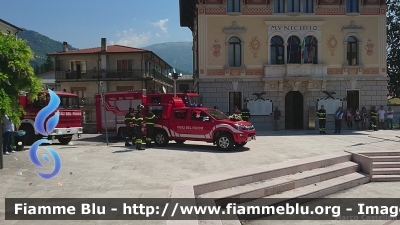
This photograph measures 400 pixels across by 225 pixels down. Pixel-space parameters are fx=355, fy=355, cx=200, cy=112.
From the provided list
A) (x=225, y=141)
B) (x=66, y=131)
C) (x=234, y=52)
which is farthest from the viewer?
(x=234, y=52)

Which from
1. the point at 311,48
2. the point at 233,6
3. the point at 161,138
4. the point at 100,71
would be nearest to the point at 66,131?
the point at 161,138

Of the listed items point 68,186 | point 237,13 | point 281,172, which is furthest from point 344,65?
point 68,186

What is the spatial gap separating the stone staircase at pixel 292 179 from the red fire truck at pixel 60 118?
11.2 meters

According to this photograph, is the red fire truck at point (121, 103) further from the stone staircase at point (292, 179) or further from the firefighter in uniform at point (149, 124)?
the stone staircase at point (292, 179)

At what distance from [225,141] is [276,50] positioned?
46.8ft

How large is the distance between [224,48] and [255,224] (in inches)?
790

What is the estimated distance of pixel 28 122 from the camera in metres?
17.5

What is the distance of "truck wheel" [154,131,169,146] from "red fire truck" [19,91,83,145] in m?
4.82

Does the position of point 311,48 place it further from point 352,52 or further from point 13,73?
point 13,73

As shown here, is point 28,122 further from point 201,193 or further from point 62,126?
point 201,193

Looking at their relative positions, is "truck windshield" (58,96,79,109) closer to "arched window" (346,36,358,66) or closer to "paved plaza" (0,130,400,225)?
"paved plaza" (0,130,400,225)

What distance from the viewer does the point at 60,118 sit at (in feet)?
57.1

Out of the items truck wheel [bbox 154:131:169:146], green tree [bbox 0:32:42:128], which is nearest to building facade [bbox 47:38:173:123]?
truck wheel [bbox 154:131:169:146]

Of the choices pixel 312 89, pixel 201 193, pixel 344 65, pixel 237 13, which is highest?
pixel 237 13
